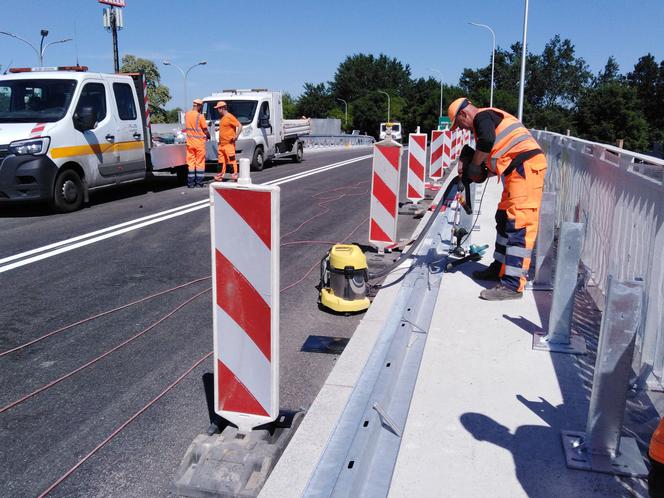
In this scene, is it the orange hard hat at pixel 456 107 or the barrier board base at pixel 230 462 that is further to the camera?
the orange hard hat at pixel 456 107

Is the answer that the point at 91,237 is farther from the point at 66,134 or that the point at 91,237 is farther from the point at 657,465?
the point at 657,465

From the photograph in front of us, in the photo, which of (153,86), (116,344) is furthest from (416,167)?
(153,86)

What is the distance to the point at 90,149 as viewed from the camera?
1107 cm

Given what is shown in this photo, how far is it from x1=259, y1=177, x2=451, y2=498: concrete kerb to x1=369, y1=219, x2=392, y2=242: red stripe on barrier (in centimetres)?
237

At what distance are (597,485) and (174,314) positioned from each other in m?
3.69

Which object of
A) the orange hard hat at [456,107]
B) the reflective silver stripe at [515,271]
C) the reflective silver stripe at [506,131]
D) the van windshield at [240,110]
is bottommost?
the reflective silver stripe at [515,271]

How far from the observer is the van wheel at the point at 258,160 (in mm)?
18859

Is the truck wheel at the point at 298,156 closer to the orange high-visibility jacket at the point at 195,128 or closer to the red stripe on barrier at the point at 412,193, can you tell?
the orange high-visibility jacket at the point at 195,128

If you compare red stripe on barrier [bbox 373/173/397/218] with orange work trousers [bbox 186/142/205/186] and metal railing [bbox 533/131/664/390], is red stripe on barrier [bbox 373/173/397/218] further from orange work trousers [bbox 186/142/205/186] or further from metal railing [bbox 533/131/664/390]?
orange work trousers [bbox 186/142/205/186]

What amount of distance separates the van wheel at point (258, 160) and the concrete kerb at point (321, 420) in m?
14.4

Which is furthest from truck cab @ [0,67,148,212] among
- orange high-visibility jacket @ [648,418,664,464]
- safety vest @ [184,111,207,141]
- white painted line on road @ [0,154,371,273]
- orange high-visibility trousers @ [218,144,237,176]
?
orange high-visibility jacket @ [648,418,664,464]

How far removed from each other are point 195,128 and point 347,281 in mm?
9393

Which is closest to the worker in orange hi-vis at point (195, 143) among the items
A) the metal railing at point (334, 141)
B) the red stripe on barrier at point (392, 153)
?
the red stripe on barrier at point (392, 153)

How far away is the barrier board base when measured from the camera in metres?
2.92
